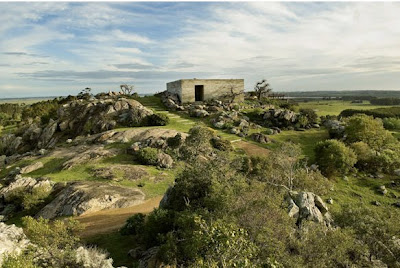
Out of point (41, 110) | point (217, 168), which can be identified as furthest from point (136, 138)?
point (41, 110)

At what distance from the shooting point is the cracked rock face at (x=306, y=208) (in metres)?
18.5

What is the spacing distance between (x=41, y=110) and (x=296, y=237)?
82378 millimetres

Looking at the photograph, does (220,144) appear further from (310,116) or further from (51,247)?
(51,247)

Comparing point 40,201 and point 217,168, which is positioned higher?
point 217,168

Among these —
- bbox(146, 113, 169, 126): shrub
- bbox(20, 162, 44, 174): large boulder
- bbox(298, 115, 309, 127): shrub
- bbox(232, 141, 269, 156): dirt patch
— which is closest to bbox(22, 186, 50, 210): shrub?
bbox(20, 162, 44, 174): large boulder

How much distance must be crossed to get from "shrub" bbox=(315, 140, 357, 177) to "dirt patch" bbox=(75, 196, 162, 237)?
75.5ft

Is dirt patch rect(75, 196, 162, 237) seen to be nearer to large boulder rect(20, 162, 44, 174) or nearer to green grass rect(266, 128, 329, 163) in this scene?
large boulder rect(20, 162, 44, 174)

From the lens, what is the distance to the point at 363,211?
58.5ft

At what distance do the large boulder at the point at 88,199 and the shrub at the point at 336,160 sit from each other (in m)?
23.8

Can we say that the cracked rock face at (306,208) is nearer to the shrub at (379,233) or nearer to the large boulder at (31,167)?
the shrub at (379,233)

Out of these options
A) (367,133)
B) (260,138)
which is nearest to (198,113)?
(260,138)

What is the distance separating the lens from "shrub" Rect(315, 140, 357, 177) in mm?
34656

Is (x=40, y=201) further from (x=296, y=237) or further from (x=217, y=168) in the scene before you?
(x=296, y=237)

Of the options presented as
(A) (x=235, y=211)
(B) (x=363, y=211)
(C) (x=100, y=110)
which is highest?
(C) (x=100, y=110)
